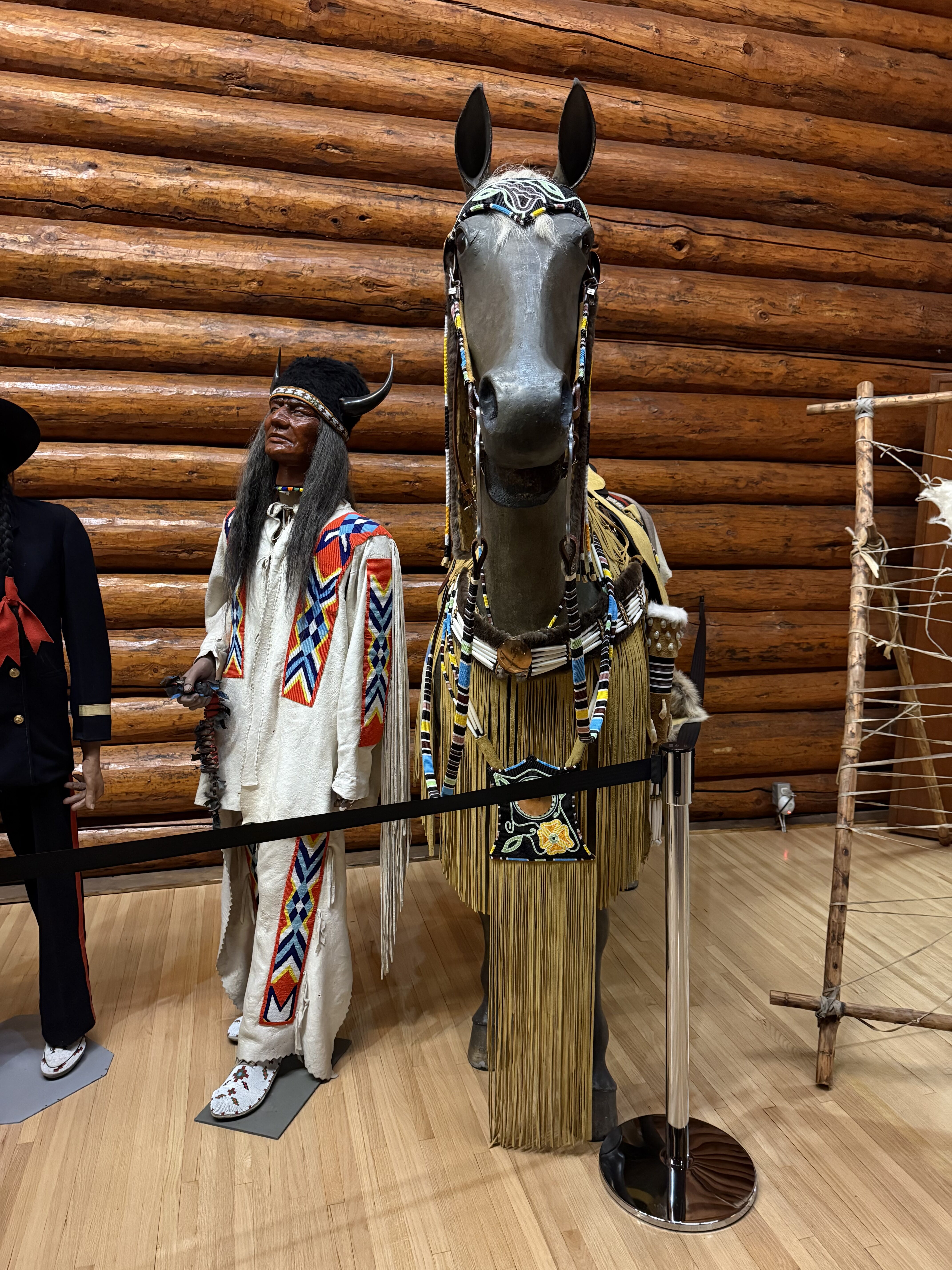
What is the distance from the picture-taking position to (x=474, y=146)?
1.53 metres

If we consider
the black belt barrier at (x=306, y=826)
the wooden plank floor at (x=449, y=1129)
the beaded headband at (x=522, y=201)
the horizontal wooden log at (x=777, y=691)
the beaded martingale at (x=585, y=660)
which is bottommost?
the wooden plank floor at (x=449, y=1129)

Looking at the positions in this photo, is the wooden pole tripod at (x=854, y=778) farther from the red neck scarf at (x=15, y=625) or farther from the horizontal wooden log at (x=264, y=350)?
the red neck scarf at (x=15, y=625)

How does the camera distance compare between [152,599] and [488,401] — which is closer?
[488,401]

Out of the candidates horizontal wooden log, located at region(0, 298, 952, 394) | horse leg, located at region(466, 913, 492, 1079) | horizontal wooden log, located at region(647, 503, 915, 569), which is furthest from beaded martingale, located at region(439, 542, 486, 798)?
horizontal wooden log, located at region(647, 503, 915, 569)

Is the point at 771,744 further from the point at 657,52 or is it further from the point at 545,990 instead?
the point at 657,52

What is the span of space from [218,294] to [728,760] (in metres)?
2.87

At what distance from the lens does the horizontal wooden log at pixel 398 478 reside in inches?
118

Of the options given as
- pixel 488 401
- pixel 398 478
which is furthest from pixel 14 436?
pixel 398 478

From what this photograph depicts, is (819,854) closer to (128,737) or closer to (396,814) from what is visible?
(396,814)

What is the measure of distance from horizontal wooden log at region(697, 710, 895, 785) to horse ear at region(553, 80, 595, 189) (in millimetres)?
2604

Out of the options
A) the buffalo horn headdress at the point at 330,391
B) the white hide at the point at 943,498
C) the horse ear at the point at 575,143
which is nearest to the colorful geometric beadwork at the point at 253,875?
the buffalo horn headdress at the point at 330,391

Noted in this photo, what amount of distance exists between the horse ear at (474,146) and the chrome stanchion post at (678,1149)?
1.10 meters

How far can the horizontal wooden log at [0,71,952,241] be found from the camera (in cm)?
291

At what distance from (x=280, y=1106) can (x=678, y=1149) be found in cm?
93
